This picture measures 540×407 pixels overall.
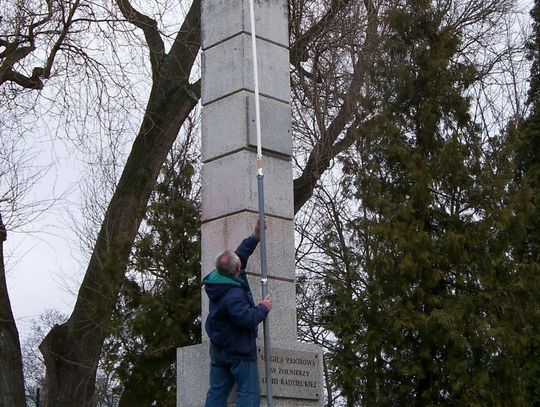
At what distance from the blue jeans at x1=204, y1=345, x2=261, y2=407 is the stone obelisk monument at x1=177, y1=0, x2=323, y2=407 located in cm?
37

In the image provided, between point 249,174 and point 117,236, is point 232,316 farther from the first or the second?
point 117,236

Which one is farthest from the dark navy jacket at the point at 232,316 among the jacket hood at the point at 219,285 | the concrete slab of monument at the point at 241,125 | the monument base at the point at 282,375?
the concrete slab of monument at the point at 241,125

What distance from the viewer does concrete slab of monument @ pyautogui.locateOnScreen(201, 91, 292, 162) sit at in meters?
7.90

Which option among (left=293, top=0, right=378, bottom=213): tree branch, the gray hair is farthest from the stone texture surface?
(left=293, top=0, right=378, bottom=213): tree branch

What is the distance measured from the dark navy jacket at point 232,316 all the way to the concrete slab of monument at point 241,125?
163 centimetres

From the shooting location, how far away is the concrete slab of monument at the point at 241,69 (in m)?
8.12

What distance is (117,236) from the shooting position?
12992mm

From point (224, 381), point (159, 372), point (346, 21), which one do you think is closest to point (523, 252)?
point (346, 21)

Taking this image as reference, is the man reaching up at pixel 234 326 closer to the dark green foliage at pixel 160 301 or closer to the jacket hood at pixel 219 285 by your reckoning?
the jacket hood at pixel 219 285

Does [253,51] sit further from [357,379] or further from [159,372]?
[159,372]

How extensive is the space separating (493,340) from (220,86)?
5.54m

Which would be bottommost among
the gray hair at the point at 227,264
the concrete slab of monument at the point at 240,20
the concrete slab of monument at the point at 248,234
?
the gray hair at the point at 227,264

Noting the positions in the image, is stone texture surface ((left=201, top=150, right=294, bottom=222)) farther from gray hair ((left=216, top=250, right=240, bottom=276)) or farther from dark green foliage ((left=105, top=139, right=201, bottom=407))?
dark green foliage ((left=105, top=139, right=201, bottom=407))

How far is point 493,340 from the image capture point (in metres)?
11.6
